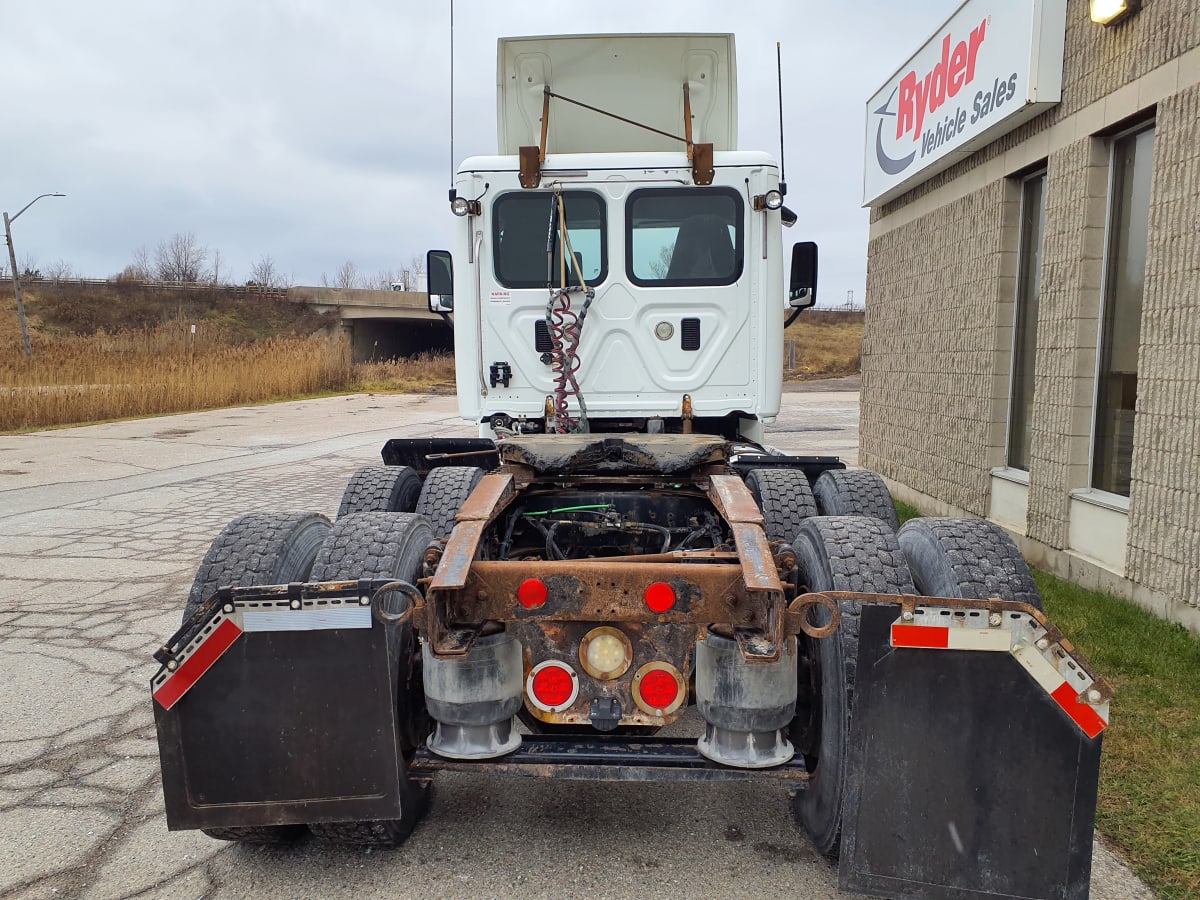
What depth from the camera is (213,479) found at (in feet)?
35.8

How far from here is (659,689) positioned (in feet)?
8.55

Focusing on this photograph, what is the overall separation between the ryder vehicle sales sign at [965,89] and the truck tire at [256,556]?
5.85 meters

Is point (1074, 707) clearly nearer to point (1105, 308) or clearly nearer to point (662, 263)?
point (662, 263)

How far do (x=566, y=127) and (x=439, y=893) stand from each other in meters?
4.88

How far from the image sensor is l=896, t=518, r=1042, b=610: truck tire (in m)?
2.77

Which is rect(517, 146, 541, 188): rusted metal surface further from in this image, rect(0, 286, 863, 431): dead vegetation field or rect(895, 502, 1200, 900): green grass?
rect(0, 286, 863, 431): dead vegetation field

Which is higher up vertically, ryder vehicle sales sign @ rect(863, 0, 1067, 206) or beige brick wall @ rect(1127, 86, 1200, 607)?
ryder vehicle sales sign @ rect(863, 0, 1067, 206)

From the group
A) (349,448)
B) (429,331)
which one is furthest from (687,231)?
(429,331)

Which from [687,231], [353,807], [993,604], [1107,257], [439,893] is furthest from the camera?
[1107,257]

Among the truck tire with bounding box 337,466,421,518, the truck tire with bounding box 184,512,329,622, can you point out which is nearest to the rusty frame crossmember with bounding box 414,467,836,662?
the truck tire with bounding box 184,512,329,622

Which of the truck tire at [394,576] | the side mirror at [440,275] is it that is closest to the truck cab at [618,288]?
the side mirror at [440,275]

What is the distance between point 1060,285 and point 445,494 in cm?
469

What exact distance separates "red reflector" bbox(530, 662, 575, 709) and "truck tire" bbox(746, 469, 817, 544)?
146 centimetres

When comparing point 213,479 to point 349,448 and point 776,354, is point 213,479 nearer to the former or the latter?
point 349,448
